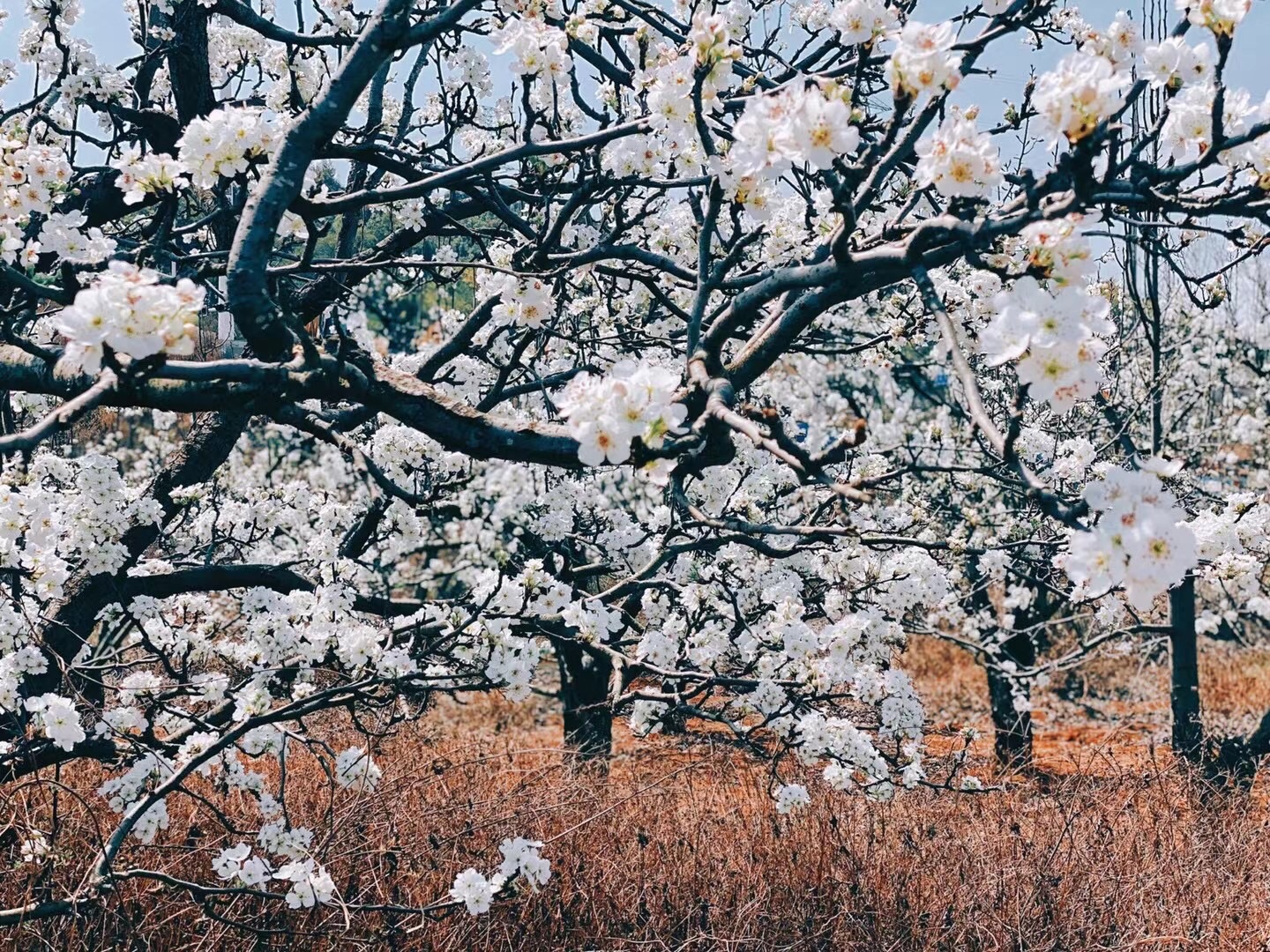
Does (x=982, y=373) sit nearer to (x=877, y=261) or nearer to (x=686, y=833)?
(x=686, y=833)

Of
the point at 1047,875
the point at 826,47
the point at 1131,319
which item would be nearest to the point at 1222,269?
the point at 826,47

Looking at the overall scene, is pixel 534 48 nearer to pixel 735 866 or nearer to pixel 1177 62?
pixel 1177 62

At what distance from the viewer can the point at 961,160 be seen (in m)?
1.85

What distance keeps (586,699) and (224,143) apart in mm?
4712

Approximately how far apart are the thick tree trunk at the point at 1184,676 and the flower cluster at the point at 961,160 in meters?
5.12

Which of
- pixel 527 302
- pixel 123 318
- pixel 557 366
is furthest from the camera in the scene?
pixel 557 366

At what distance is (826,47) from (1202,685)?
9.18 meters

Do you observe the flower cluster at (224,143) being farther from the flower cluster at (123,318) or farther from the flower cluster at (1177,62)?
the flower cluster at (1177,62)

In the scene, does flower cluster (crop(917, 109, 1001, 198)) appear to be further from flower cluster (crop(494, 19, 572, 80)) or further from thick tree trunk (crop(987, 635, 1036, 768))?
thick tree trunk (crop(987, 635, 1036, 768))

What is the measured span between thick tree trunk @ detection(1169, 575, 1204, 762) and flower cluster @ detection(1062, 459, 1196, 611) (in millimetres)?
5293

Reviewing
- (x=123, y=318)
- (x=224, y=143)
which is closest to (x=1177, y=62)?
(x=123, y=318)

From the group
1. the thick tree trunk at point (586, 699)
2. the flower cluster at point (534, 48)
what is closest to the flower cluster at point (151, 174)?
the flower cluster at point (534, 48)

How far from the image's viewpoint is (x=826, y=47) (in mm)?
4055

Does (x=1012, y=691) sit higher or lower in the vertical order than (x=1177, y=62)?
lower
